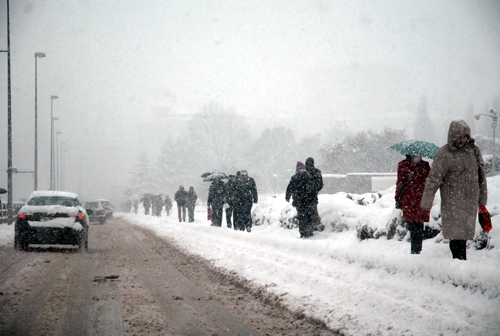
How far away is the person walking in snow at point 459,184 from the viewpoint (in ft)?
20.0

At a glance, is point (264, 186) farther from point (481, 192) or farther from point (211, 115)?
point (481, 192)

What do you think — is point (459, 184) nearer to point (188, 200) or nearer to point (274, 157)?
point (188, 200)

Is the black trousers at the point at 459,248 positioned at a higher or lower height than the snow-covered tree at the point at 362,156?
lower

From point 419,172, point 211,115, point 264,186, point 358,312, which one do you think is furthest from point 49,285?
point 264,186

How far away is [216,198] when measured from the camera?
1961 centimetres

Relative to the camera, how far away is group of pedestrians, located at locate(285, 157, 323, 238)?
1262 cm

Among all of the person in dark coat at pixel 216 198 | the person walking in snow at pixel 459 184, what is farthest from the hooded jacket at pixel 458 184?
the person in dark coat at pixel 216 198

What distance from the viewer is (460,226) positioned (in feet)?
19.9

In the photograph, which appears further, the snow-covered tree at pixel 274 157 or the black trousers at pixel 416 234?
the snow-covered tree at pixel 274 157

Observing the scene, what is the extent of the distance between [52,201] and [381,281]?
9695mm

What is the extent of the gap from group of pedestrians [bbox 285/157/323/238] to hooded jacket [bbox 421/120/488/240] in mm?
6247

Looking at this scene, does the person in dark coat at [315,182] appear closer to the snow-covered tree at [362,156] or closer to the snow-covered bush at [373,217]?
the snow-covered bush at [373,217]

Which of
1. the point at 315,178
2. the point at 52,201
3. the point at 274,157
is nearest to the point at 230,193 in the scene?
the point at 315,178

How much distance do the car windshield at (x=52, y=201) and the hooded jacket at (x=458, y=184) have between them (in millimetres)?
9962
